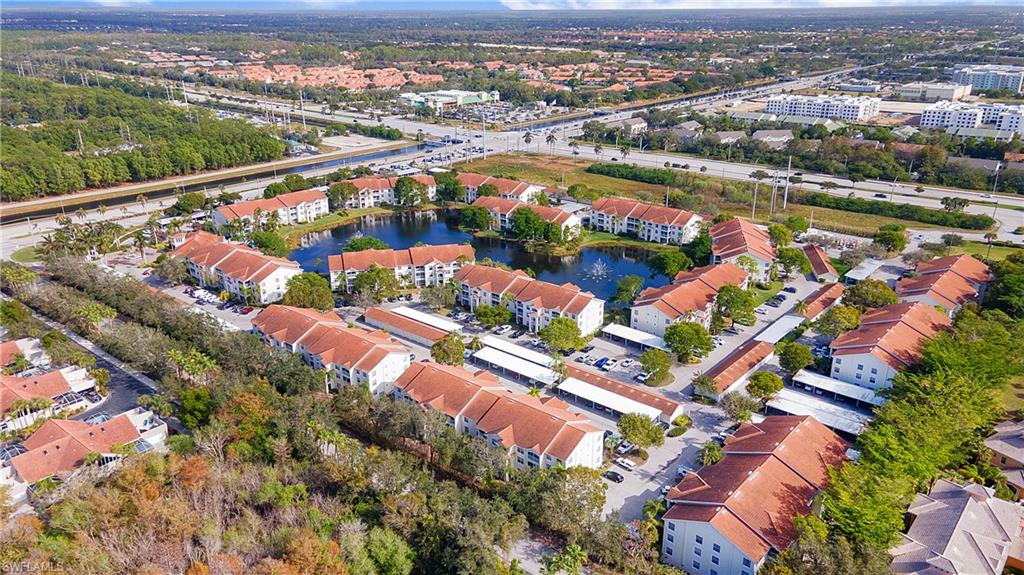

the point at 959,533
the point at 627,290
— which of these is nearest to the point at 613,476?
the point at 959,533

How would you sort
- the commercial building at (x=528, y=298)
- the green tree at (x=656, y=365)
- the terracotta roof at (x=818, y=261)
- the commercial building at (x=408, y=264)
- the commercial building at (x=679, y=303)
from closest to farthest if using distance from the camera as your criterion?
the green tree at (x=656, y=365), the commercial building at (x=679, y=303), the commercial building at (x=528, y=298), the commercial building at (x=408, y=264), the terracotta roof at (x=818, y=261)

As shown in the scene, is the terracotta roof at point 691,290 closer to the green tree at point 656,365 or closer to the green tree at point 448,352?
the green tree at point 656,365

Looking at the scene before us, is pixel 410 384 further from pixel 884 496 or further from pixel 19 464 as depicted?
pixel 884 496

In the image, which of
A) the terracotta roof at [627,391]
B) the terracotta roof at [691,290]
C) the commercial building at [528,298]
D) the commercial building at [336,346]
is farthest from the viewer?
the commercial building at [528,298]

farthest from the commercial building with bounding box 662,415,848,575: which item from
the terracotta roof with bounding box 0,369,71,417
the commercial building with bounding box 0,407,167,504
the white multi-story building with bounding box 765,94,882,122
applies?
the white multi-story building with bounding box 765,94,882,122

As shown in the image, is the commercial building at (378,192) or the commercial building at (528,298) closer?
the commercial building at (528,298)

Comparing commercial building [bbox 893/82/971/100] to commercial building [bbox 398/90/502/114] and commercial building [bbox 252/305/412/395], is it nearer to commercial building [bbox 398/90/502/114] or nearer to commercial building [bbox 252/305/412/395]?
commercial building [bbox 398/90/502/114]

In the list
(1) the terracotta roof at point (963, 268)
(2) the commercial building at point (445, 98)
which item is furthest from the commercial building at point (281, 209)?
(2) the commercial building at point (445, 98)
